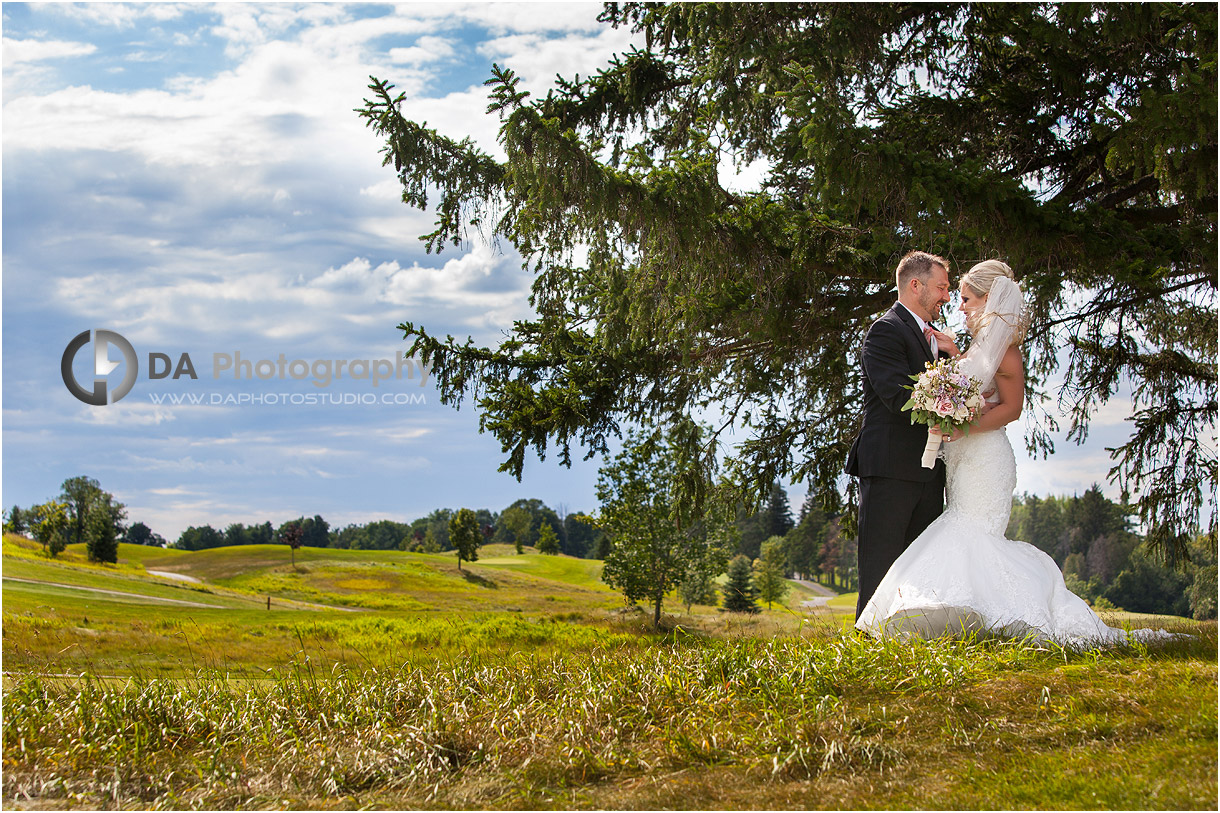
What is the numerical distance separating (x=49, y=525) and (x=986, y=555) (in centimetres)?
3507

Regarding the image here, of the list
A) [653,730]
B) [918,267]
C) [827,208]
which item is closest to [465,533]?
A: [827,208]

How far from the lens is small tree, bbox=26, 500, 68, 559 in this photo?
29734 mm

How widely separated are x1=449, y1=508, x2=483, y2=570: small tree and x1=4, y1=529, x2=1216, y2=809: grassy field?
30.0m

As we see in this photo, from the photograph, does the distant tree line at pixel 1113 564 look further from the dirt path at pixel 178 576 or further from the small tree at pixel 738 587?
the dirt path at pixel 178 576

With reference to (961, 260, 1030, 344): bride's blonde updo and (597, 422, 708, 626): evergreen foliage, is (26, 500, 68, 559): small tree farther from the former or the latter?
(961, 260, 1030, 344): bride's blonde updo

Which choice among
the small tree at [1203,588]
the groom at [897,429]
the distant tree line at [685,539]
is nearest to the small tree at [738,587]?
the distant tree line at [685,539]

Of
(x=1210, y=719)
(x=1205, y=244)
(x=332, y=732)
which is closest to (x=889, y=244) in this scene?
(x=1205, y=244)

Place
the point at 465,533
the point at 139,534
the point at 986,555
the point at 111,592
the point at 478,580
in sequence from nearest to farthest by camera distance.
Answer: the point at 986,555 < the point at 111,592 < the point at 465,533 < the point at 478,580 < the point at 139,534

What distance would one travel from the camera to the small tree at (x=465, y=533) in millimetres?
35844

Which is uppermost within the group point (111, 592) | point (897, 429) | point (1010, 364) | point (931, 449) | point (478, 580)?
point (1010, 364)

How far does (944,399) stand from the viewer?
512cm

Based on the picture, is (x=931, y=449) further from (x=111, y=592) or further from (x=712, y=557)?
(x=111, y=592)

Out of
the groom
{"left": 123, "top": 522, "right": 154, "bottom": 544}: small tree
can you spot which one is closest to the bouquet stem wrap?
the groom

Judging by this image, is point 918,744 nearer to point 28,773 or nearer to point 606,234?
point 28,773
